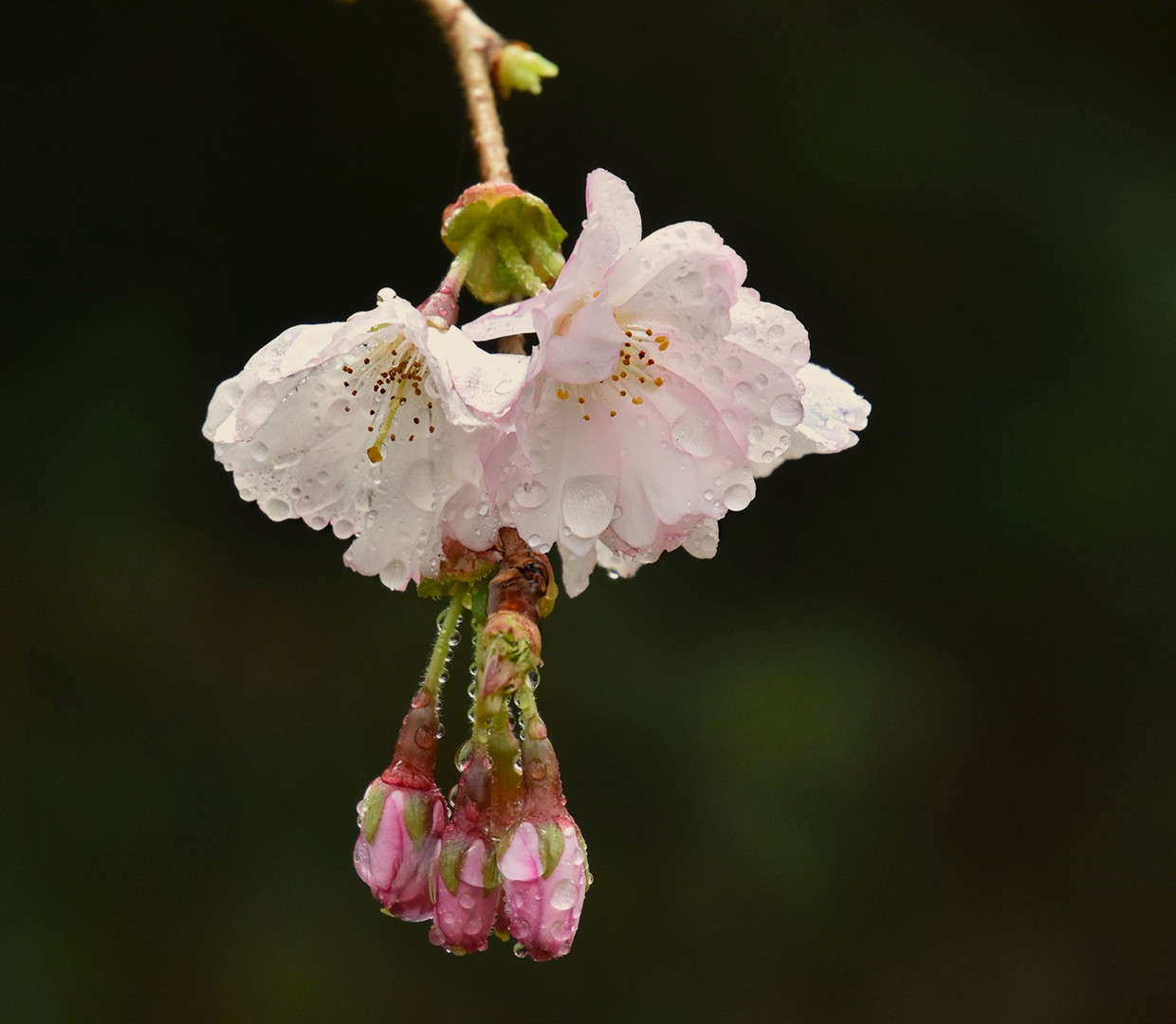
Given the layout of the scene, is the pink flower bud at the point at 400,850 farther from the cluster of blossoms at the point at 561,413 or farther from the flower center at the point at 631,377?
the flower center at the point at 631,377

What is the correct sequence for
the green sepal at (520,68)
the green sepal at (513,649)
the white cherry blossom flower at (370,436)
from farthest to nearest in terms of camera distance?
1. the green sepal at (520,68)
2. the white cherry blossom flower at (370,436)
3. the green sepal at (513,649)

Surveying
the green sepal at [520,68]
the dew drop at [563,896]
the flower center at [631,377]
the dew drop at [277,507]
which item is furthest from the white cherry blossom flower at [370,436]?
the green sepal at [520,68]

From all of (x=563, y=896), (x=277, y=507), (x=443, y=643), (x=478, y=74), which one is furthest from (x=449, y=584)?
(x=478, y=74)

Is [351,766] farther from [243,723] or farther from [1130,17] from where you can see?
[1130,17]

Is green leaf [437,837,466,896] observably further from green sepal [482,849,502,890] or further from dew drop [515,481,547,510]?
dew drop [515,481,547,510]

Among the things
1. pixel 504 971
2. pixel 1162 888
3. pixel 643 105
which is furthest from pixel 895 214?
pixel 504 971

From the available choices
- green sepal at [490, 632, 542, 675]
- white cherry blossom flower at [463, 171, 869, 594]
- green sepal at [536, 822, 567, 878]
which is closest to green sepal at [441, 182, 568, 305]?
white cherry blossom flower at [463, 171, 869, 594]
